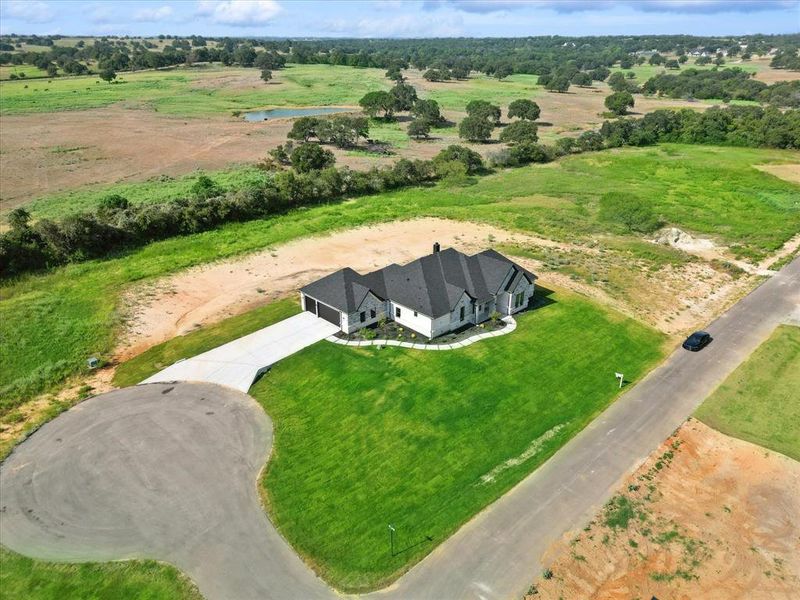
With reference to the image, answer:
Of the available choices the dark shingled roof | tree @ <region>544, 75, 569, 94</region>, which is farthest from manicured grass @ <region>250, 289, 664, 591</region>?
tree @ <region>544, 75, 569, 94</region>

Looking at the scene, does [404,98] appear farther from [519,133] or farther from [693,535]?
[693,535]

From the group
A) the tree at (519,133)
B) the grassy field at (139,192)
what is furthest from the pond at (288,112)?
the grassy field at (139,192)

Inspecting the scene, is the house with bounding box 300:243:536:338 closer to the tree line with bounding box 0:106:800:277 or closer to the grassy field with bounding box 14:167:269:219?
the tree line with bounding box 0:106:800:277

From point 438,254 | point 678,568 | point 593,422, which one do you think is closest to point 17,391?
point 438,254

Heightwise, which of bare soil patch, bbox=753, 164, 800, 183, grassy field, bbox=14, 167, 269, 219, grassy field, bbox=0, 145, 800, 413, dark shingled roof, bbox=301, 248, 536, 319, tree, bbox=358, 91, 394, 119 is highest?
tree, bbox=358, 91, 394, 119

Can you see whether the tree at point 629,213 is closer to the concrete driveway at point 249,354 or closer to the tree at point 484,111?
the concrete driveway at point 249,354
